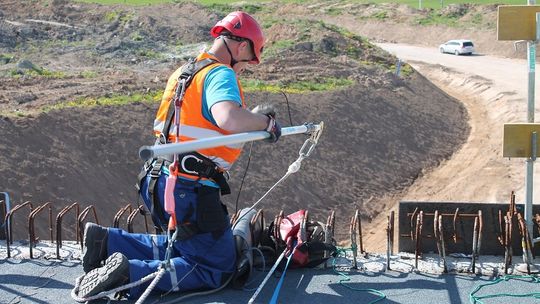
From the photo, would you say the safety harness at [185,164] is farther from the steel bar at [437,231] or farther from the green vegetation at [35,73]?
the green vegetation at [35,73]

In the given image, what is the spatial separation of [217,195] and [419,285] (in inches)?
70.4

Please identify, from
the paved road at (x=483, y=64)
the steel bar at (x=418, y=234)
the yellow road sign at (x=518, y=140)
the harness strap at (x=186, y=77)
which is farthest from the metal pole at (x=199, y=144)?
the paved road at (x=483, y=64)

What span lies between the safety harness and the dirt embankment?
8387 mm

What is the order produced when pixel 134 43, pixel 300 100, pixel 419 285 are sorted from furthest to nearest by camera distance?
1. pixel 134 43
2. pixel 300 100
3. pixel 419 285

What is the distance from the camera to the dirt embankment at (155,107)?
16422 millimetres

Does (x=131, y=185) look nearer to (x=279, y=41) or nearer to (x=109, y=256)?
(x=109, y=256)

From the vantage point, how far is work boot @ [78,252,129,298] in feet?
18.9

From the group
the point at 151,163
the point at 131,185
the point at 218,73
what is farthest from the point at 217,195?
the point at 131,185

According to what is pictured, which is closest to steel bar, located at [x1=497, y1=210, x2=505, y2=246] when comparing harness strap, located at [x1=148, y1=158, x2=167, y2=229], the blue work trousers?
the blue work trousers

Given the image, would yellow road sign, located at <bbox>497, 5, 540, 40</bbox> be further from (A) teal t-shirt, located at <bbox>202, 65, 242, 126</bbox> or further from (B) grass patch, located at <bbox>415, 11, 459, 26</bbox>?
(B) grass patch, located at <bbox>415, 11, 459, 26</bbox>

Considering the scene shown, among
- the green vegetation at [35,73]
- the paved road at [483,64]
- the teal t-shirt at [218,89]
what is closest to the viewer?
the teal t-shirt at [218,89]

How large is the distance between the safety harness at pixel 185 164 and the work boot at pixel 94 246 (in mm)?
442

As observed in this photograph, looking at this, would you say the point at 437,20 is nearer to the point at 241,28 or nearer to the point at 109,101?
the point at 109,101

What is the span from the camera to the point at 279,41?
32.8 metres
